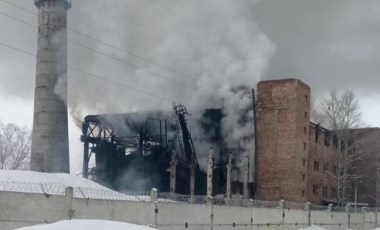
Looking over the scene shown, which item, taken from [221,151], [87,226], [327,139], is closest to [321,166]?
[327,139]

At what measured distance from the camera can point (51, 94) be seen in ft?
114

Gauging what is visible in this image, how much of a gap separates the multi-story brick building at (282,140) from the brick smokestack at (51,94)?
12.6m

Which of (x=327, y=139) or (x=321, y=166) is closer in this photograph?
(x=321, y=166)

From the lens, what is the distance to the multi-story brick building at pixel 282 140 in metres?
34.1

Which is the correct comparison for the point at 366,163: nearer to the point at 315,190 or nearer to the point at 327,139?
the point at 327,139

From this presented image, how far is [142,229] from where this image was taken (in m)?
6.21

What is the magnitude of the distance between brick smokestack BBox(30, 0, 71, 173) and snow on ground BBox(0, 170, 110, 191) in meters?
5.38

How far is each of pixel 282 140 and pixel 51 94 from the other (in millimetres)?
14944

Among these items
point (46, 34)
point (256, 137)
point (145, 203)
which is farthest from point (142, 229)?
point (46, 34)

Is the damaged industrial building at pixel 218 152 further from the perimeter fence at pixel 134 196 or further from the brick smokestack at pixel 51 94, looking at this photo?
the perimeter fence at pixel 134 196

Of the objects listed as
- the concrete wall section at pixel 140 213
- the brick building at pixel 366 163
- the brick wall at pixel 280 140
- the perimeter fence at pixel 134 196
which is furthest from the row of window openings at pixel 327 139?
the concrete wall section at pixel 140 213

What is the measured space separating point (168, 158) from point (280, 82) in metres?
9.16

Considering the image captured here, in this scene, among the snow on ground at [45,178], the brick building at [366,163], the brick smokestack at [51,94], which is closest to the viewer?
the snow on ground at [45,178]

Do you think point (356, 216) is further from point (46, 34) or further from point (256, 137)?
point (46, 34)
